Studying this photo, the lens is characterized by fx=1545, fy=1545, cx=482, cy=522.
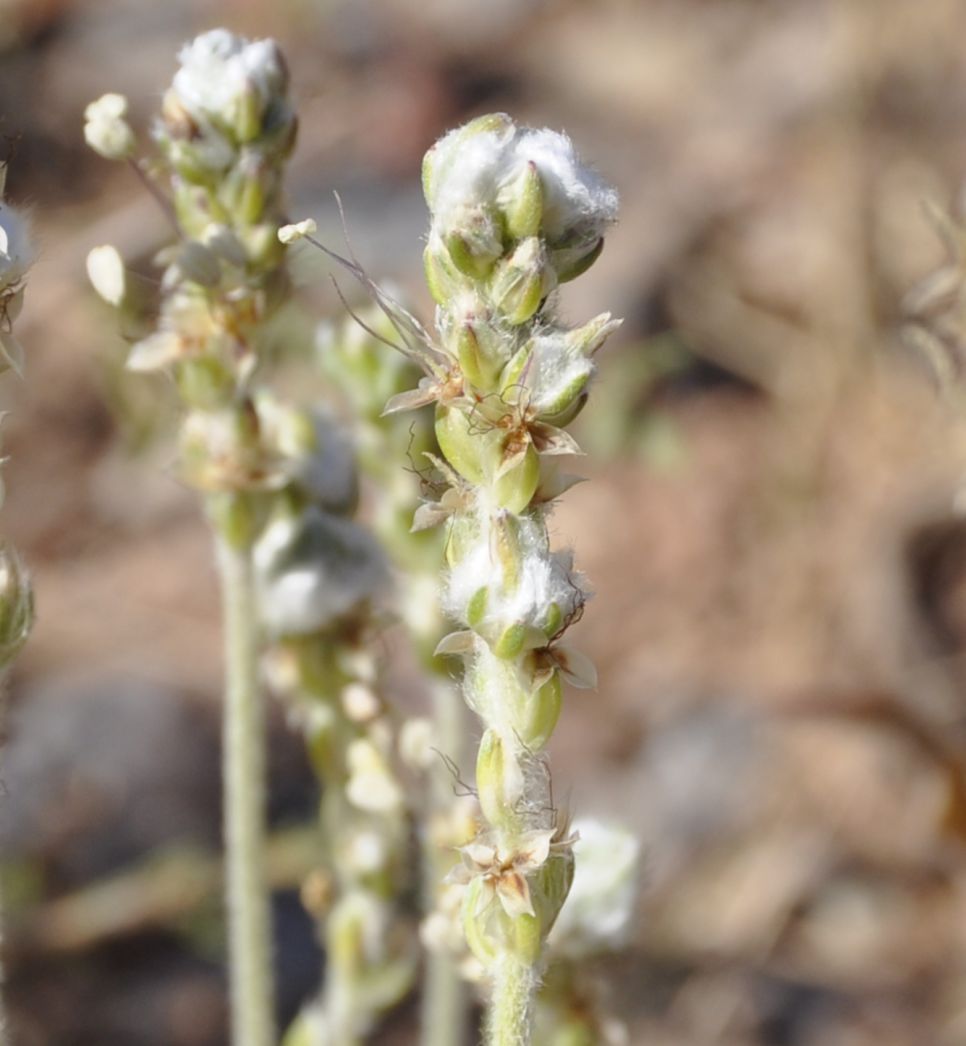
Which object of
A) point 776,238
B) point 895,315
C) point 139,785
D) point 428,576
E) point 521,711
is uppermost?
point 776,238

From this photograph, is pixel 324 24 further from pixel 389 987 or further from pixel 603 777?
pixel 389 987

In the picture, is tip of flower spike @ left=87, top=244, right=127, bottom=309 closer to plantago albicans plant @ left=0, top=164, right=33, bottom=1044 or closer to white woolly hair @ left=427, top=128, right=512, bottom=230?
plantago albicans plant @ left=0, top=164, right=33, bottom=1044

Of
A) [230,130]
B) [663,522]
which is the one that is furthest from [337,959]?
[663,522]

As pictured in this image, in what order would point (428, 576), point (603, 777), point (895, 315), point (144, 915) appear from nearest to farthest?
1. point (428, 576)
2. point (144, 915)
3. point (603, 777)
4. point (895, 315)

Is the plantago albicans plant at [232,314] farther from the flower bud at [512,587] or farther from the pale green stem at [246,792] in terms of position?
the flower bud at [512,587]

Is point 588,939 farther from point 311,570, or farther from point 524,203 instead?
point 524,203

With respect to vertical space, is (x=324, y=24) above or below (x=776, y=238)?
above

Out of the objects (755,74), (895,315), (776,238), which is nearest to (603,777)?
(895,315)
